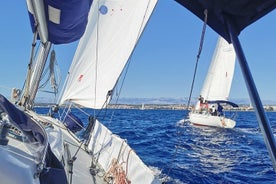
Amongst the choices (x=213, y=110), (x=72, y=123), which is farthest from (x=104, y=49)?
(x=213, y=110)

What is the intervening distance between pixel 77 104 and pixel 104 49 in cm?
116

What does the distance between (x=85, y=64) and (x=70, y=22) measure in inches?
82.9

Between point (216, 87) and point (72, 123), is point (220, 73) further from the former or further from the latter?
point (72, 123)

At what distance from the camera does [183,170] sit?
6.50m

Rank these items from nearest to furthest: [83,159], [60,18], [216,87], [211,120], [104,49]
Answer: [60,18]
[83,159]
[104,49]
[211,120]
[216,87]

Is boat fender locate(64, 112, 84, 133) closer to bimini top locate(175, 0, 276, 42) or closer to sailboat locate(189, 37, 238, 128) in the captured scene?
bimini top locate(175, 0, 276, 42)

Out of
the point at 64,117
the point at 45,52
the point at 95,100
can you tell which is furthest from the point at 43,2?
the point at 64,117

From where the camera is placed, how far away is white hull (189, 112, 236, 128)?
68.0 feet

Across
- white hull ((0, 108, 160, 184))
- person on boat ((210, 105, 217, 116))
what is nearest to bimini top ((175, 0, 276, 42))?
white hull ((0, 108, 160, 184))

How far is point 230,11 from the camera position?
1.68m

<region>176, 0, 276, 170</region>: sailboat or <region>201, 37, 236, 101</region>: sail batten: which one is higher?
<region>201, 37, 236, 101</region>: sail batten

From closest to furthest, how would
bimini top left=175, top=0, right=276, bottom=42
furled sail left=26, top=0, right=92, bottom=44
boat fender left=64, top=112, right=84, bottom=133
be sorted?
bimini top left=175, top=0, right=276, bottom=42 → furled sail left=26, top=0, right=92, bottom=44 → boat fender left=64, top=112, right=84, bottom=133

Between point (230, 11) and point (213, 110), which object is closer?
point (230, 11)

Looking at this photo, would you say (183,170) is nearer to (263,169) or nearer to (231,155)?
(263,169)
